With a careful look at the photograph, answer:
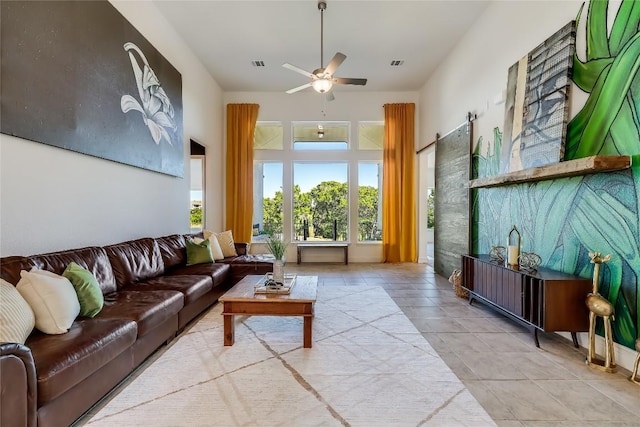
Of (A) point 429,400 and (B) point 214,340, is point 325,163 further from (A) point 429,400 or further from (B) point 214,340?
(A) point 429,400

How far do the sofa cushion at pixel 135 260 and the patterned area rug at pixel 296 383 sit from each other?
0.83m

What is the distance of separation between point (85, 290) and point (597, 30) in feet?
14.9

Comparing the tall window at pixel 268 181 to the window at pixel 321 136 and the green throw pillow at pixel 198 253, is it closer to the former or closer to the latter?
the window at pixel 321 136

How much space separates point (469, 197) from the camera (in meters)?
4.68

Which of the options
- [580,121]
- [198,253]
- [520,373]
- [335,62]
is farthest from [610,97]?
[198,253]

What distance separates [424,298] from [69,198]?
4.27 meters

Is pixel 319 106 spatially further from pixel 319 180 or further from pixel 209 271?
pixel 209 271

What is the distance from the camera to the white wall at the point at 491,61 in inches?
118

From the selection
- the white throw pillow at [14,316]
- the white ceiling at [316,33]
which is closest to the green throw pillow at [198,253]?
the white throw pillow at [14,316]

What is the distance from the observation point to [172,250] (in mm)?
4152

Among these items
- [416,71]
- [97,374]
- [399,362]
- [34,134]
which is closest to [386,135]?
[416,71]

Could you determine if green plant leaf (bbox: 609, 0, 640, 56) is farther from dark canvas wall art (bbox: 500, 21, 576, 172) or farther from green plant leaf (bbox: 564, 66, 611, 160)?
dark canvas wall art (bbox: 500, 21, 576, 172)

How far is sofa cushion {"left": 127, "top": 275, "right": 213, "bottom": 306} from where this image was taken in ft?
9.89

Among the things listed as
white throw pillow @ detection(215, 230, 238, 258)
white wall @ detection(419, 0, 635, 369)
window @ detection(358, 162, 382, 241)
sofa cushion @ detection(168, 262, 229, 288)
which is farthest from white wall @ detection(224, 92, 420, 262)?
sofa cushion @ detection(168, 262, 229, 288)
